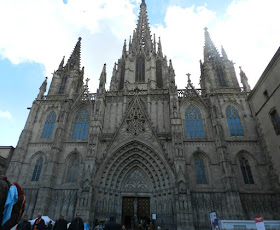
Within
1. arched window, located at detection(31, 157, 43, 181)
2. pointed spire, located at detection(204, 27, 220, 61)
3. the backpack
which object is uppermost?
pointed spire, located at detection(204, 27, 220, 61)

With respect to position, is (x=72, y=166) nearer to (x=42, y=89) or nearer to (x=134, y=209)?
(x=134, y=209)

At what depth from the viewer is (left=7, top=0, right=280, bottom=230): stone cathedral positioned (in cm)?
1705

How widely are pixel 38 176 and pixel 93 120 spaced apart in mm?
8475

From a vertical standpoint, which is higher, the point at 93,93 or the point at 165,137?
the point at 93,93

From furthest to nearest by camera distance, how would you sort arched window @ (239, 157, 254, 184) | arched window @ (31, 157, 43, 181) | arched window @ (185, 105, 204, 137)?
1. arched window @ (185, 105, 204, 137)
2. arched window @ (31, 157, 43, 181)
3. arched window @ (239, 157, 254, 184)

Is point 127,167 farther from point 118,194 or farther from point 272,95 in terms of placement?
point 272,95

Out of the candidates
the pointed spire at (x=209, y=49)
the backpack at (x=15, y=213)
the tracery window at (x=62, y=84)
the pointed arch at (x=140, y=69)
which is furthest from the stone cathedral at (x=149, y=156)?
the backpack at (x=15, y=213)

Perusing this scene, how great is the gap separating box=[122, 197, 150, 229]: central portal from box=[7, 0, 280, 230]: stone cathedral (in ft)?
0.30

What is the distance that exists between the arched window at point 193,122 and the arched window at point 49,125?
1686 centimetres

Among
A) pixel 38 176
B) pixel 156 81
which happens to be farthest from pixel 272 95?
pixel 38 176

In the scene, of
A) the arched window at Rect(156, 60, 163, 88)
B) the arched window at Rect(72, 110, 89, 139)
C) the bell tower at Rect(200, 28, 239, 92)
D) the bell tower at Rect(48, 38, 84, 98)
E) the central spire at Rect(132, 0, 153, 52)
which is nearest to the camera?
the arched window at Rect(72, 110, 89, 139)

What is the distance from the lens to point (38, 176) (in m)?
20.3

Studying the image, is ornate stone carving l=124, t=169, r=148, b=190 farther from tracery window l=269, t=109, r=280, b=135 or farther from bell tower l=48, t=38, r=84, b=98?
bell tower l=48, t=38, r=84, b=98

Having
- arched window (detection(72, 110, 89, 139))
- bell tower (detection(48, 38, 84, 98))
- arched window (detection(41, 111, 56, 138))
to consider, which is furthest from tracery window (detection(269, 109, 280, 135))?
arched window (detection(41, 111, 56, 138))
